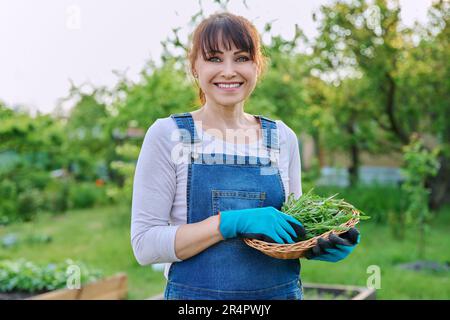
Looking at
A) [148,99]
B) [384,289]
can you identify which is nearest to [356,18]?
Result: [148,99]

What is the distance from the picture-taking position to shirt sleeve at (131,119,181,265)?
70.5 inches

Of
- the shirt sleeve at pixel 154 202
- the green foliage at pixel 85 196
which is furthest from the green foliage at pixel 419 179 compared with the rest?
the green foliage at pixel 85 196

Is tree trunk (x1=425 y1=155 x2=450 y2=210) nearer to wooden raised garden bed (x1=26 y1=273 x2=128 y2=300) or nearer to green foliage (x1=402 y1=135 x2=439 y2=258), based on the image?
green foliage (x1=402 y1=135 x2=439 y2=258)

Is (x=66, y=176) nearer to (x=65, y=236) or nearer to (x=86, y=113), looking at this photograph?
(x=86, y=113)

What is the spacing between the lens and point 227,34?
6.24 ft

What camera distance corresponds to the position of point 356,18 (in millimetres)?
9430

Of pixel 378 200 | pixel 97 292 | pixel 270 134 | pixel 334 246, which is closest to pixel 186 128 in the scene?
pixel 270 134

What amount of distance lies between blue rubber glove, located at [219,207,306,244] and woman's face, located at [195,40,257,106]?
385 millimetres

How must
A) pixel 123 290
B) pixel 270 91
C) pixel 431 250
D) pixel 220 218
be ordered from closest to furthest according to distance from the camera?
pixel 220 218 → pixel 123 290 → pixel 431 250 → pixel 270 91

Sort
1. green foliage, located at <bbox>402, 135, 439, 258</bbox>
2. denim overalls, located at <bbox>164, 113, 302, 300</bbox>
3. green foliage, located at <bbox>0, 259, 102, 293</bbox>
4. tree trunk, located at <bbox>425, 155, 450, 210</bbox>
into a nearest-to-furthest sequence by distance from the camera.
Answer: denim overalls, located at <bbox>164, 113, 302, 300</bbox> → green foliage, located at <bbox>0, 259, 102, 293</bbox> → green foliage, located at <bbox>402, 135, 439, 258</bbox> → tree trunk, located at <bbox>425, 155, 450, 210</bbox>

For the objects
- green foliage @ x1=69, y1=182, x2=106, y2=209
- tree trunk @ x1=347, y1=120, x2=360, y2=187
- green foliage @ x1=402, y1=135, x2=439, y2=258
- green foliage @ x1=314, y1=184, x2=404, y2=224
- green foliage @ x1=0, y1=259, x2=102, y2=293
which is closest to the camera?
green foliage @ x1=0, y1=259, x2=102, y2=293

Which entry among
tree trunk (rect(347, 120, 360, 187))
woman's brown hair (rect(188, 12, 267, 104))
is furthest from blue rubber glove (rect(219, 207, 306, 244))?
tree trunk (rect(347, 120, 360, 187))

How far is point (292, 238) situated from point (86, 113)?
13.4 metres

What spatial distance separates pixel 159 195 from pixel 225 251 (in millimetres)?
271
